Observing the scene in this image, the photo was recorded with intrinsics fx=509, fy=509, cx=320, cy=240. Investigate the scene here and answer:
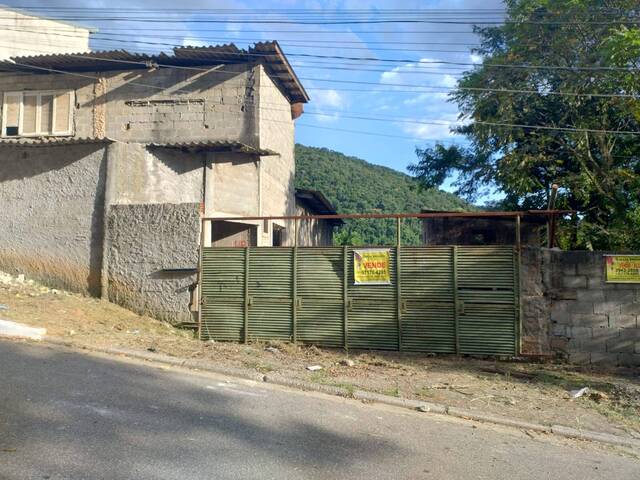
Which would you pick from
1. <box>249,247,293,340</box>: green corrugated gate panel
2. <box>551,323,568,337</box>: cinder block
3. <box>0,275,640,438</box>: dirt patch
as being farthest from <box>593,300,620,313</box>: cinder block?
<box>249,247,293,340</box>: green corrugated gate panel

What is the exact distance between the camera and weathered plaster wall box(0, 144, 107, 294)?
10.2 metres

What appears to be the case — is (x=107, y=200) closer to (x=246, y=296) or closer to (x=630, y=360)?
(x=246, y=296)

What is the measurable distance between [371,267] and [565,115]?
9212 mm

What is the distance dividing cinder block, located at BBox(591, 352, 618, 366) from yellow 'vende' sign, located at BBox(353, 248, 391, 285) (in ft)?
11.4

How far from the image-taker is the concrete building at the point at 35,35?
20.7 metres

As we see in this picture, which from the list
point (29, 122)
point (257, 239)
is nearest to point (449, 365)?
point (257, 239)

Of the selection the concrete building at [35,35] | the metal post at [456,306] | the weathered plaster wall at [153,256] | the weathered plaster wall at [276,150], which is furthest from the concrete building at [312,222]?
the concrete building at [35,35]

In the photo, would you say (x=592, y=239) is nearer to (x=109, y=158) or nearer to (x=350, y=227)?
(x=109, y=158)

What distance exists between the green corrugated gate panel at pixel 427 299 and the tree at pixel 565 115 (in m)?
6.72

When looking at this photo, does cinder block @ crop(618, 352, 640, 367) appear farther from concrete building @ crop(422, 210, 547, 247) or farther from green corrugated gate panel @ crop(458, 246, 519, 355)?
concrete building @ crop(422, 210, 547, 247)

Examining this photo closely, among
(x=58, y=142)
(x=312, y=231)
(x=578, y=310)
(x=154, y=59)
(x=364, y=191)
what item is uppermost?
(x=364, y=191)

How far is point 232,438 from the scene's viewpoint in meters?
4.54

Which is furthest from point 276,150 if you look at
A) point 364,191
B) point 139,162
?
point 364,191

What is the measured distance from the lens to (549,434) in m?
5.51
